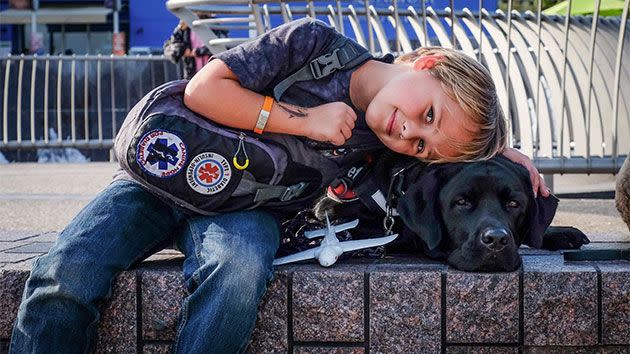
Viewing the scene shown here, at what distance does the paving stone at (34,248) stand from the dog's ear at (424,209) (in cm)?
126

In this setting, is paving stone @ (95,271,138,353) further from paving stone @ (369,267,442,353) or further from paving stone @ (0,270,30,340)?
paving stone @ (369,267,442,353)

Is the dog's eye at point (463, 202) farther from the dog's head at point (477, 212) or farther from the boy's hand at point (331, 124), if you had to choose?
the boy's hand at point (331, 124)

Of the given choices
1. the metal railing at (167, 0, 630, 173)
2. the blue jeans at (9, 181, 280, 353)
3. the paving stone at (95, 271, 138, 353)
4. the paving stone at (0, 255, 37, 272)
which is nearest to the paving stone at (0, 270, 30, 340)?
the paving stone at (0, 255, 37, 272)

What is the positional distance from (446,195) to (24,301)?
1.22m

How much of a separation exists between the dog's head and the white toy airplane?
0.12 metres

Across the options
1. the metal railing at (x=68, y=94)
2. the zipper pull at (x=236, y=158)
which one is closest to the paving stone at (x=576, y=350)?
the zipper pull at (x=236, y=158)

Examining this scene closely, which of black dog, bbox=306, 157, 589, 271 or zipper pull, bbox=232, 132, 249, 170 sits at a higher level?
zipper pull, bbox=232, 132, 249, 170

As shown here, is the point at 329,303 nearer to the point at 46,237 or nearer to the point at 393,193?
the point at 393,193

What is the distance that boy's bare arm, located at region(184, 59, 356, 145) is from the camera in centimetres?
302

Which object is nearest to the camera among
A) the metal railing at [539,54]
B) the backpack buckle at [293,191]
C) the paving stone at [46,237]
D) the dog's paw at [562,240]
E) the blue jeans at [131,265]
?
the blue jeans at [131,265]

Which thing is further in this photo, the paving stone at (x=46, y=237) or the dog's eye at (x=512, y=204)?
the paving stone at (x=46, y=237)

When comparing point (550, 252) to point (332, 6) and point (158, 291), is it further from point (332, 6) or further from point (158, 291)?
point (332, 6)

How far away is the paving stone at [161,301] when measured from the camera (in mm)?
2965

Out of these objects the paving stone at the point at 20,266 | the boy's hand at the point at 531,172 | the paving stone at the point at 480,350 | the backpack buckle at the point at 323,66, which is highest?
the backpack buckle at the point at 323,66
